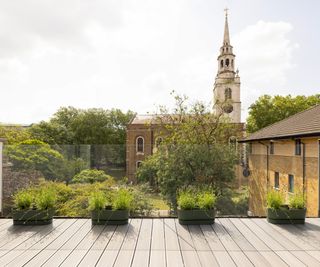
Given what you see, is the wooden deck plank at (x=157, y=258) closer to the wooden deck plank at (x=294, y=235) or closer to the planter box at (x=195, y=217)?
the planter box at (x=195, y=217)

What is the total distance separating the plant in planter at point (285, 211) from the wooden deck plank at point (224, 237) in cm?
100

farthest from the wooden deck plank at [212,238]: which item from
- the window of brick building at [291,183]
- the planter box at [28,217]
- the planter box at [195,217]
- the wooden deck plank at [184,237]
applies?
the window of brick building at [291,183]

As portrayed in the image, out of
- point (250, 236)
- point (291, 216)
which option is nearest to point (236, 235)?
point (250, 236)

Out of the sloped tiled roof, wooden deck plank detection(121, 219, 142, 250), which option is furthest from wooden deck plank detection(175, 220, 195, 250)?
the sloped tiled roof

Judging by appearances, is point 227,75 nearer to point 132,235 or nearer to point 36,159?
point 36,159

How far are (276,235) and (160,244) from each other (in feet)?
6.31

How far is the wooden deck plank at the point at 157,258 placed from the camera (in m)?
3.21

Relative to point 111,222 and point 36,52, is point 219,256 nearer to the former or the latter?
point 111,222

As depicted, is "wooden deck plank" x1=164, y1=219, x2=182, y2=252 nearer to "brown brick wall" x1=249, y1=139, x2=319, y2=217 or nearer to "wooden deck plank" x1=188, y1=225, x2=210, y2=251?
"wooden deck plank" x1=188, y1=225, x2=210, y2=251

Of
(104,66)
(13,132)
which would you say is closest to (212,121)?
(104,66)

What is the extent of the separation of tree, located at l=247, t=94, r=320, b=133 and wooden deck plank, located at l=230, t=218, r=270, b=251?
25.3 meters

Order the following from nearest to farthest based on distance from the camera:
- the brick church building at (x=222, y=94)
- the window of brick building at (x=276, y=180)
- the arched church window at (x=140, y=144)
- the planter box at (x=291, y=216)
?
1. the planter box at (x=291, y=216)
2. the window of brick building at (x=276, y=180)
3. the brick church building at (x=222, y=94)
4. the arched church window at (x=140, y=144)

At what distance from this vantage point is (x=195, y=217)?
4.79 metres

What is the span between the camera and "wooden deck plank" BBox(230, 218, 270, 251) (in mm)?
3777
